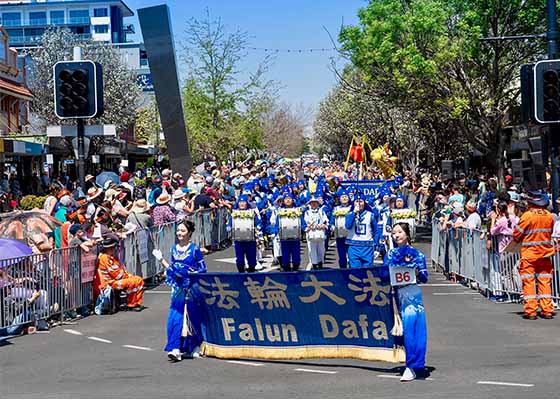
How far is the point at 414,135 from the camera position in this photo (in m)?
53.4

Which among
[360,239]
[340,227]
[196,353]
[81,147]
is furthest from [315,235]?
[196,353]

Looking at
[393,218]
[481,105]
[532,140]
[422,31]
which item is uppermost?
[422,31]

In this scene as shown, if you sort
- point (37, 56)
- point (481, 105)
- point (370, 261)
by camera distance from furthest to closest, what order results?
point (37, 56)
point (481, 105)
point (370, 261)

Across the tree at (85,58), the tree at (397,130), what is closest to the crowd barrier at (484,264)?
the tree at (397,130)

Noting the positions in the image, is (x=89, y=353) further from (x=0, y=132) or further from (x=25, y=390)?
(x=0, y=132)

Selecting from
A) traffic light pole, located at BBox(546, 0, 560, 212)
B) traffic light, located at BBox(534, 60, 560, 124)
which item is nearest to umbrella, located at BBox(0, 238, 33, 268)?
traffic light, located at BBox(534, 60, 560, 124)

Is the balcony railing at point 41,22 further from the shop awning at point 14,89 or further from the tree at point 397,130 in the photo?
the shop awning at point 14,89

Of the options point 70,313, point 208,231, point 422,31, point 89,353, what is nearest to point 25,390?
point 89,353

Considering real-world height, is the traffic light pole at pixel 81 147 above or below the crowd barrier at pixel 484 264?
above

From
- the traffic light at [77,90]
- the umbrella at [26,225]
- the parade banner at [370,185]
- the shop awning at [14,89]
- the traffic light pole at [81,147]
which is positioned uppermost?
the shop awning at [14,89]

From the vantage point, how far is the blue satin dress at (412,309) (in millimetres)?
9133

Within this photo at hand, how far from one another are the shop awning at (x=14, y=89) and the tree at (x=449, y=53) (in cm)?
2296

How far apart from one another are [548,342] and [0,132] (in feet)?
122

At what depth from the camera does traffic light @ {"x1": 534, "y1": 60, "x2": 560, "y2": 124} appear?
15.3 meters
